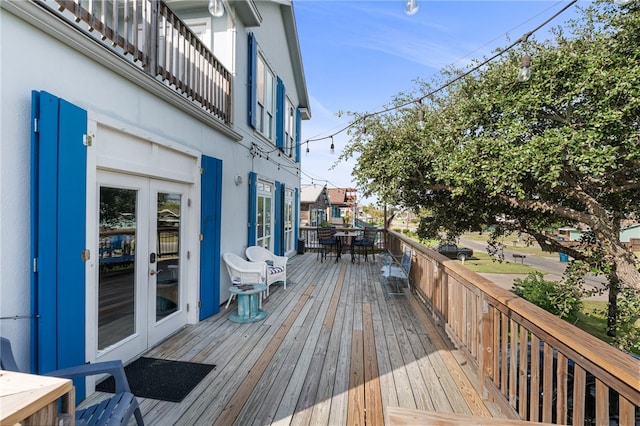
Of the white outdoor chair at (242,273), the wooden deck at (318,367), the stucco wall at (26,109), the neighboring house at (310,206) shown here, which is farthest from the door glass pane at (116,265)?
the neighboring house at (310,206)

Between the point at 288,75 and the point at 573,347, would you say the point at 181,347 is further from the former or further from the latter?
the point at 288,75

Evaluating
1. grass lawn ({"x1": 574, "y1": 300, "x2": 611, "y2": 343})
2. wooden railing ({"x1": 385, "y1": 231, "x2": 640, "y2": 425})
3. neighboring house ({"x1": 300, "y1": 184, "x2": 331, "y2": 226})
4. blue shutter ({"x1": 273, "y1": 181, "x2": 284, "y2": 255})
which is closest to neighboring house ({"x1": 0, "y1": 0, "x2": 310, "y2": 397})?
blue shutter ({"x1": 273, "y1": 181, "x2": 284, "y2": 255})

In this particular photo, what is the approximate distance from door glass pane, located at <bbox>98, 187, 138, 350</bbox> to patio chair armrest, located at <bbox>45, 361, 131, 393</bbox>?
0.94m

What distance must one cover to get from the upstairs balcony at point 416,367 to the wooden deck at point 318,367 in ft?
0.04

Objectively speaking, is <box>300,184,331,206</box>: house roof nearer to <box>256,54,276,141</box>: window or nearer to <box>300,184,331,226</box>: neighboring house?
<box>300,184,331,226</box>: neighboring house

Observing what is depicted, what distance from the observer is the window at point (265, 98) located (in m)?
6.34

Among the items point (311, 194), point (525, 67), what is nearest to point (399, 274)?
point (525, 67)

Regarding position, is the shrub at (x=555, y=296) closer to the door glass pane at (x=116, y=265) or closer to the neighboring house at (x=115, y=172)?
the neighboring house at (x=115, y=172)

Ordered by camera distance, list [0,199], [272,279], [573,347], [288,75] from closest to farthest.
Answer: [573,347], [0,199], [272,279], [288,75]

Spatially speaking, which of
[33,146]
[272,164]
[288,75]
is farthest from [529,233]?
[288,75]

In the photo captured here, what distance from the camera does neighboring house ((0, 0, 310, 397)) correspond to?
192 cm

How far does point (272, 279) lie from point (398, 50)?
5.42 metres

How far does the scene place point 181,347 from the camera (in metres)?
3.23

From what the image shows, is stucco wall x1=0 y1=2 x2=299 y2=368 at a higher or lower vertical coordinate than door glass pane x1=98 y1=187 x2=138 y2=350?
higher
